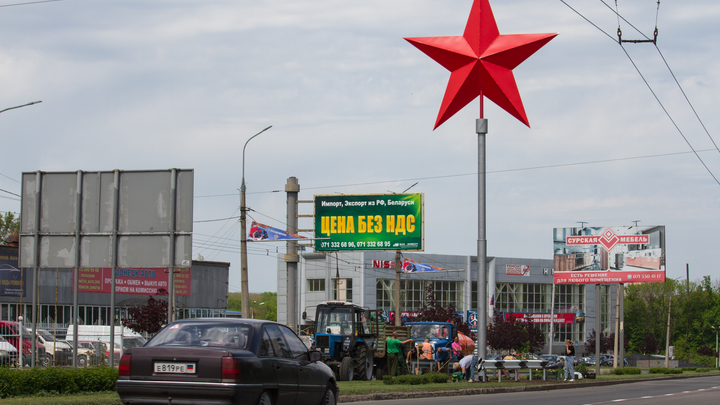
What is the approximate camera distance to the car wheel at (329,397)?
12328mm

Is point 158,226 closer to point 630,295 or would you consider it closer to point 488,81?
point 488,81

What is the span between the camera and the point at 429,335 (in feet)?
99.3

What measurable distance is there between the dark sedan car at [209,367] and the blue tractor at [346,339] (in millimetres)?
13697

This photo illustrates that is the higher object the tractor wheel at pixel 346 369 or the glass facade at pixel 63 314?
the tractor wheel at pixel 346 369

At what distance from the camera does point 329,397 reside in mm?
12484

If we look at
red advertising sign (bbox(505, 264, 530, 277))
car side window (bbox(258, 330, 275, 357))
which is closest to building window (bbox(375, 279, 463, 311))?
red advertising sign (bbox(505, 264, 530, 277))

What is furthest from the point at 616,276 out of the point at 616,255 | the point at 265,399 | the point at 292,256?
the point at 265,399

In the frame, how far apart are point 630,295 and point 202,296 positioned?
3205 inches

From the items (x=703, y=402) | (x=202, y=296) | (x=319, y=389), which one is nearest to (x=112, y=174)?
(x=319, y=389)

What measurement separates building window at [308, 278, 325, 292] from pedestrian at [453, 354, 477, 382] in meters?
61.5

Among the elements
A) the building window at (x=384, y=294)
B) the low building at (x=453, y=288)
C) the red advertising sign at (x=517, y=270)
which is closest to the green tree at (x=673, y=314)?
the low building at (x=453, y=288)

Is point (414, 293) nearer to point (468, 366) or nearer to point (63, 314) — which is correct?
point (63, 314)

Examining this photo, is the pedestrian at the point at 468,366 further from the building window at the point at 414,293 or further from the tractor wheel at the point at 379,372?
the building window at the point at 414,293

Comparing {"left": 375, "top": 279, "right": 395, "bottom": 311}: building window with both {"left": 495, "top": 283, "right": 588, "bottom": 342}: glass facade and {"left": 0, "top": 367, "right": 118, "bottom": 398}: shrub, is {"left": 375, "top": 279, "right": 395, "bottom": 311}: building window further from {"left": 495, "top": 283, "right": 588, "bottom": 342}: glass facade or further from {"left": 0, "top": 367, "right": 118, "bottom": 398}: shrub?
{"left": 0, "top": 367, "right": 118, "bottom": 398}: shrub
